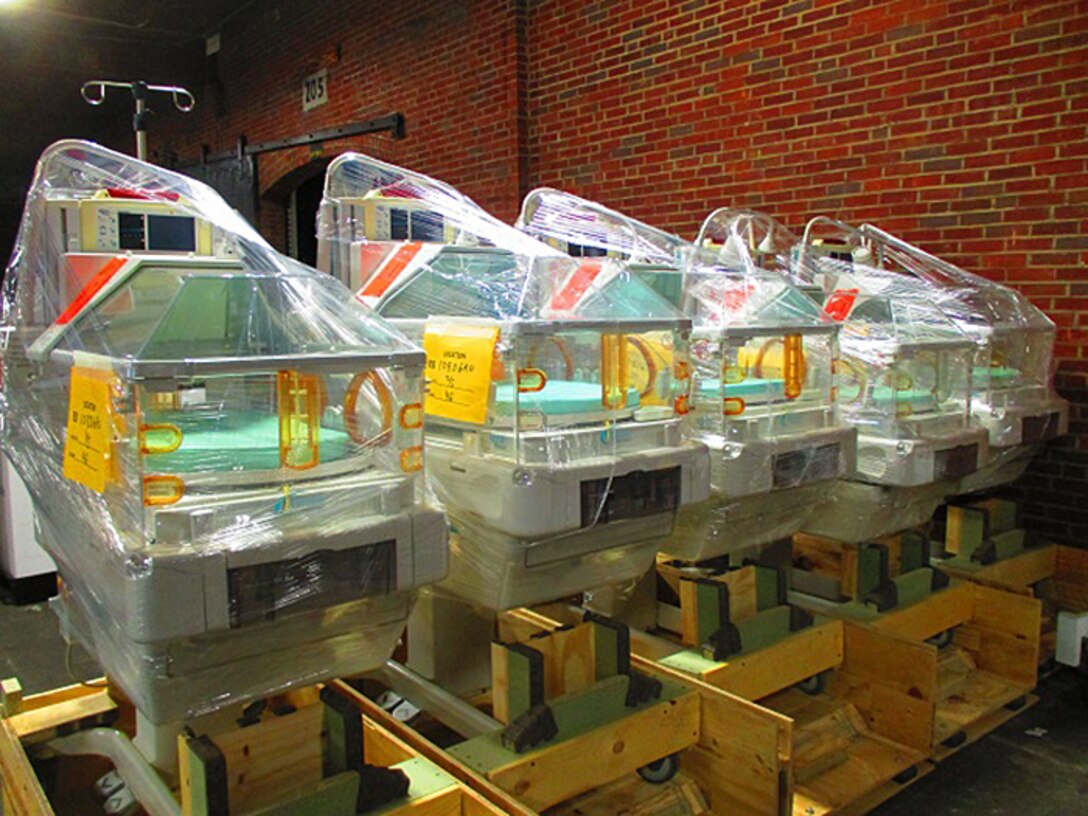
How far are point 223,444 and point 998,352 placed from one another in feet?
9.78

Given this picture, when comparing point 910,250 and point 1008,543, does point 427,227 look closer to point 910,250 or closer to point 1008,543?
point 910,250

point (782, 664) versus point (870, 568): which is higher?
point (870, 568)

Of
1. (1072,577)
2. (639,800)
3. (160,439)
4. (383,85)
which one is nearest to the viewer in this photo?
(160,439)

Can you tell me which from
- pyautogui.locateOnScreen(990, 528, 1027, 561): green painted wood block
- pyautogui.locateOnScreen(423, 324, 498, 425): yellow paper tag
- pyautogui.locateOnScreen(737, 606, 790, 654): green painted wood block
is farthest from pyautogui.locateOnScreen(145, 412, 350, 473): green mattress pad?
pyautogui.locateOnScreen(990, 528, 1027, 561): green painted wood block

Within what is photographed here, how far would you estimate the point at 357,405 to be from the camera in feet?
6.64

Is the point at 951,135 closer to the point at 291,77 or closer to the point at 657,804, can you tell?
the point at 657,804

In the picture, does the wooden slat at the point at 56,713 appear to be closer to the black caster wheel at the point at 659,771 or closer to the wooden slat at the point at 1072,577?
the black caster wheel at the point at 659,771

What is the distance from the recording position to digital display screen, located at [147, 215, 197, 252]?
2.53m

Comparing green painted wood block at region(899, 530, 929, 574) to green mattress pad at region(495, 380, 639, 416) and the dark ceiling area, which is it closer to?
green mattress pad at region(495, 380, 639, 416)

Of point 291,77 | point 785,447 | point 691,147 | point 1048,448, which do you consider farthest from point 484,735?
point 291,77

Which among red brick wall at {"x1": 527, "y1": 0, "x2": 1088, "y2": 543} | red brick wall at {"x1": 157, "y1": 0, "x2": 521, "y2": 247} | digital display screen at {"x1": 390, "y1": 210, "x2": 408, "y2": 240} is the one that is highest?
red brick wall at {"x1": 157, "y1": 0, "x2": 521, "y2": 247}

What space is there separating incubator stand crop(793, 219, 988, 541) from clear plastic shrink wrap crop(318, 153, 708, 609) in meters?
0.88

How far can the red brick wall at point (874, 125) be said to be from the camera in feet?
12.3

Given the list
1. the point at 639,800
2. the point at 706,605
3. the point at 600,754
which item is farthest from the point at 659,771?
the point at 706,605
